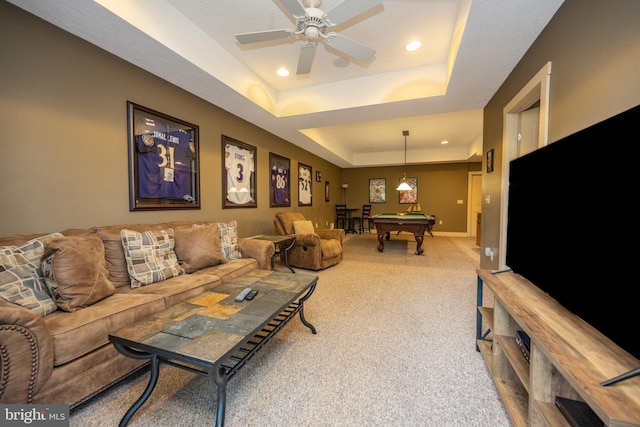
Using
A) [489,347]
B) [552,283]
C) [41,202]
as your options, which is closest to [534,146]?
[552,283]

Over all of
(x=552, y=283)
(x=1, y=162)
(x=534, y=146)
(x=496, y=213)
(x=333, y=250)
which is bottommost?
(x=333, y=250)

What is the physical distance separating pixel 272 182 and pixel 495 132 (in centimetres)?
353

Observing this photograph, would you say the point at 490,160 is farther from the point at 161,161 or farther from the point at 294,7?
the point at 161,161

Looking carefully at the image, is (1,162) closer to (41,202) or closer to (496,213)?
(41,202)

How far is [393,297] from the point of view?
2.83m

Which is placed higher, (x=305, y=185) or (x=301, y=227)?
(x=305, y=185)

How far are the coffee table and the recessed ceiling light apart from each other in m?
2.75

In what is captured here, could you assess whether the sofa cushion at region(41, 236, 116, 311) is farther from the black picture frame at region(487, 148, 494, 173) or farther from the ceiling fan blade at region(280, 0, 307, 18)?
the black picture frame at region(487, 148, 494, 173)

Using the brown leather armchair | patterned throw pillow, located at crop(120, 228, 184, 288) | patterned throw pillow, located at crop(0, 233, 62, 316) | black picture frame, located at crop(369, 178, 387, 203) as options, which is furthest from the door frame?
black picture frame, located at crop(369, 178, 387, 203)

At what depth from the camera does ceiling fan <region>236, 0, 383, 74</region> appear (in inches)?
64.6

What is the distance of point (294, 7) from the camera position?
5.49 feet

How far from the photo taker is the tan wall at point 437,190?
25.7 feet

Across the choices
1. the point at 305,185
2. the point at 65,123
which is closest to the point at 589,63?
the point at 65,123

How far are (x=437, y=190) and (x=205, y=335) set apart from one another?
27.5ft
